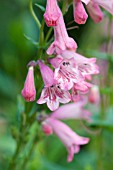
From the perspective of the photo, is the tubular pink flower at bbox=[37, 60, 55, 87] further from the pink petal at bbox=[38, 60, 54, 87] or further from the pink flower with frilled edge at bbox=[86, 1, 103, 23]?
the pink flower with frilled edge at bbox=[86, 1, 103, 23]

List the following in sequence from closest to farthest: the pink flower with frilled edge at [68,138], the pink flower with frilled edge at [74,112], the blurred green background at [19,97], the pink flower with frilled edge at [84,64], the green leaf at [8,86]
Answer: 1. the pink flower with frilled edge at [84,64]
2. the pink flower with frilled edge at [68,138]
3. the pink flower with frilled edge at [74,112]
4. the blurred green background at [19,97]
5. the green leaf at [8,86]

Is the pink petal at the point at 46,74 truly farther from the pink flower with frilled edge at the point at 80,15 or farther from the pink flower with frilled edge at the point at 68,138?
the pink flower with frilled edge at the point at 68,138

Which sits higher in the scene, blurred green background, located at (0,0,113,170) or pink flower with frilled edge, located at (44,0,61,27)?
pink flower with frilled edge, located at (44,0,61,27)

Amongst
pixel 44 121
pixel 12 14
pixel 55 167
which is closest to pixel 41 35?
pixel 44 121

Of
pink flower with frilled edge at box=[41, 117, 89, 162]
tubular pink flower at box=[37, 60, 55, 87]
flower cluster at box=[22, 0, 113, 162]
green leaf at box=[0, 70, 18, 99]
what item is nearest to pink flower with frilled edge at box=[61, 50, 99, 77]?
flower cluster at box=[22, 0, 113, 162]

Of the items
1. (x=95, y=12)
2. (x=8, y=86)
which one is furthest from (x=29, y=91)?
(x=8, y=86)

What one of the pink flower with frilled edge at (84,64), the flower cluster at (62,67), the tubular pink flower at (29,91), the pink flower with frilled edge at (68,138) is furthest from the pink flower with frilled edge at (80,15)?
the pink flower with frilled edge at (68,138)

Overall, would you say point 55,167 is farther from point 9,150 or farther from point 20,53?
point 20,53
